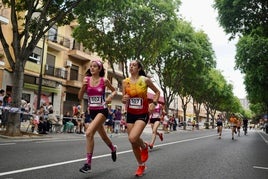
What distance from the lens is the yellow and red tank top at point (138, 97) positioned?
5.78 m

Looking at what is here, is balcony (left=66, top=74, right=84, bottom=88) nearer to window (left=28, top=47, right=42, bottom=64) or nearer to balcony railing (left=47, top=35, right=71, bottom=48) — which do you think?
balcony railing (left=47, top=35, right=71, bottom=48)

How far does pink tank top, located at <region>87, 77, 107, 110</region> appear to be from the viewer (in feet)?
19.1

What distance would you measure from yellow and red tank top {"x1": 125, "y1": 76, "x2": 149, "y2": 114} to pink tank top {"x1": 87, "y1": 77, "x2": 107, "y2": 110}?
452mm

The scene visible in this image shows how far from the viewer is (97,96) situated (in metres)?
5.82

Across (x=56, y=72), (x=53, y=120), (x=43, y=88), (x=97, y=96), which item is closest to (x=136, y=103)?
(x=97, y=96)

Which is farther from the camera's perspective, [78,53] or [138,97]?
[78,53]

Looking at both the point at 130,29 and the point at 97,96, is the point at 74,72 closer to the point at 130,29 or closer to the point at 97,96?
→ the point at 130,29

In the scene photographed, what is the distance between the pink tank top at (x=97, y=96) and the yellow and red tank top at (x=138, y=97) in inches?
17.8

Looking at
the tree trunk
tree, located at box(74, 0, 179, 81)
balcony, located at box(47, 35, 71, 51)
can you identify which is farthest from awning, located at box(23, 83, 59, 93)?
the tree trunk

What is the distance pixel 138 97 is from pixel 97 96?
2.30ft

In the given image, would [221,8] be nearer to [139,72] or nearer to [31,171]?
[139,72]

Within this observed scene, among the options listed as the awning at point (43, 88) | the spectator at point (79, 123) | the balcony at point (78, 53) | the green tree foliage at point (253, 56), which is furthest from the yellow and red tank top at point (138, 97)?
A: the balcony at point (78, 53)

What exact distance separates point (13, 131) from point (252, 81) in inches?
831

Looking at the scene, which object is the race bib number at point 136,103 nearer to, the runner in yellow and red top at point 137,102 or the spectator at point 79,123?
the runner in yellow and red top at point 137,102
